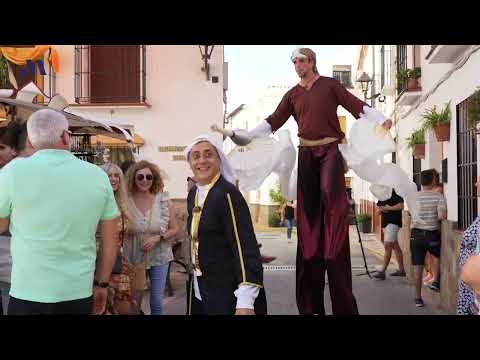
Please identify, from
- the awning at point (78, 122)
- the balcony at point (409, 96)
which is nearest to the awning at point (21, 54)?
the awning at point (78, 122)

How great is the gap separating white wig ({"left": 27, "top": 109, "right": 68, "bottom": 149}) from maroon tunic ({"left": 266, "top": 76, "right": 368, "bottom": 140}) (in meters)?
1.69

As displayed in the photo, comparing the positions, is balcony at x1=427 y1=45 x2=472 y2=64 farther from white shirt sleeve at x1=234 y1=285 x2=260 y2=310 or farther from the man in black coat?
white shirt sleeve at x1=234 y1=285 x2=260 y2=310

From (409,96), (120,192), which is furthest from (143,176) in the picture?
(409,96)

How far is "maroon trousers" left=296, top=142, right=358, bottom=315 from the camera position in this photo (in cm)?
379

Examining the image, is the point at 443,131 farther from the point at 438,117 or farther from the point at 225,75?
the point at 225,75

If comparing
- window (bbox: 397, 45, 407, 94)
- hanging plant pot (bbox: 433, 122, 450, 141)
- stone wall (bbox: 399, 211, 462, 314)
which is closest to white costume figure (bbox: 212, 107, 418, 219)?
stone wall (bbox: 399, 211, 462, 314)

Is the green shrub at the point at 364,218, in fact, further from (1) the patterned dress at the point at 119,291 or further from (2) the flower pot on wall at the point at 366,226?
(1) the patterned dress at the point at 119,291

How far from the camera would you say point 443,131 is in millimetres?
6539

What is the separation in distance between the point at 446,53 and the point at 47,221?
4794 mm

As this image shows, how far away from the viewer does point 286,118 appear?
417cm

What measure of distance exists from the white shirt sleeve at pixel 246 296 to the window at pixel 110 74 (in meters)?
10.0
